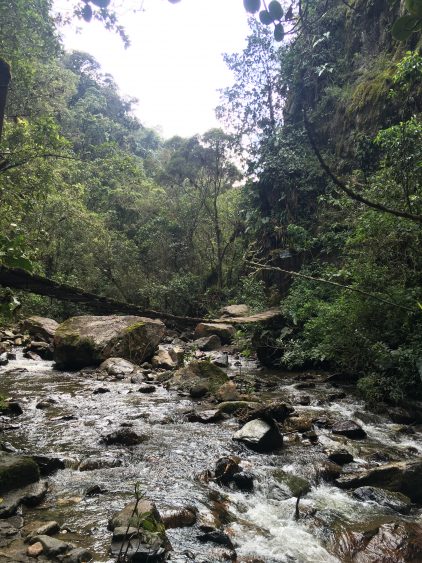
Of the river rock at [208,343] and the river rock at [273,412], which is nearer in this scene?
the river rock at [273,412]

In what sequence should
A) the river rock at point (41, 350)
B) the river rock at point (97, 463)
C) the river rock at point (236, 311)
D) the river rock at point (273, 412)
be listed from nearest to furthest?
the river rock at point (97, 463) < the river rock at point (273, 412) < the river rock at point (41, 350) < the river rock at point (236, 311)

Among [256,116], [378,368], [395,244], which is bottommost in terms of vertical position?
[378,368]

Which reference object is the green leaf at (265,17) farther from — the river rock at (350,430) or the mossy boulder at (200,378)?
the mossy boulder at (200,378)

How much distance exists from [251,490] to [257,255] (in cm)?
1716

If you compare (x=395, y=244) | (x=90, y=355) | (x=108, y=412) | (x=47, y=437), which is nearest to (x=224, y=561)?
(x=47, y=437)

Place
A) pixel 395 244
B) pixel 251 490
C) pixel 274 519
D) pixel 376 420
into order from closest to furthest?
pixel 274 519 → pixel 251 490 → pixel 376 420 → pixel 395 244

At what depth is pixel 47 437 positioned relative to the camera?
602 cm

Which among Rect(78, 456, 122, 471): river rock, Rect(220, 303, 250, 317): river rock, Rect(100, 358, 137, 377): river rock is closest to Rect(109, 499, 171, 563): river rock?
Rect(78, 456, 122, 471): river rock

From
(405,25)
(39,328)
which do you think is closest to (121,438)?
(405,25)

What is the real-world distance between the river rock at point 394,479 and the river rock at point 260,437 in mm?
1148

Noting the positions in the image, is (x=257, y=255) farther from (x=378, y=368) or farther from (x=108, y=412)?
(x=108, y=412)

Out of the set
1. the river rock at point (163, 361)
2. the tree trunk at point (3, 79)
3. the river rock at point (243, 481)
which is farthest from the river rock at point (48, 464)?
the river rock at point (163, 361)

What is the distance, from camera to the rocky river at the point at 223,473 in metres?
3.56

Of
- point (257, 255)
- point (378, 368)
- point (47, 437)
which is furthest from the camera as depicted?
point (257, 255)
